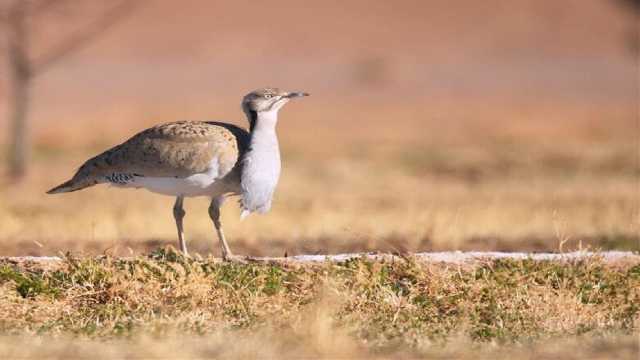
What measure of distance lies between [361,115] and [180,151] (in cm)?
2243

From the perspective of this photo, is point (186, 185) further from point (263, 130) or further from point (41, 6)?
point (41, 6)

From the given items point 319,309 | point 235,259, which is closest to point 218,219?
point 235,259

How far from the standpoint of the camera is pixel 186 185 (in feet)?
32.1

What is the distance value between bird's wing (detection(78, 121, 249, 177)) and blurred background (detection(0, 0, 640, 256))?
638 millimetres

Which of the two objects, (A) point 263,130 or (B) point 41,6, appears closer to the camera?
(A) point 263,130

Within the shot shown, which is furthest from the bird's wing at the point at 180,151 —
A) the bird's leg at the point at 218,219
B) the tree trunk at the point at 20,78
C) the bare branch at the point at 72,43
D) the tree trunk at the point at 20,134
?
the bare branch at the point at 72,43

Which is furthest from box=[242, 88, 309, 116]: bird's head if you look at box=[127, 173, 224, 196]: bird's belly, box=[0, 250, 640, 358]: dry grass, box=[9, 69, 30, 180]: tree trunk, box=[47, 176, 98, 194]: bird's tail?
box=[9, 69, 30, 180]: tree trunk

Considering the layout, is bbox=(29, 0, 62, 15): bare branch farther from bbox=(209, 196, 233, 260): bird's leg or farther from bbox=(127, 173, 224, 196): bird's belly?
bbox=(127, 173, 224, 196): bird's belly

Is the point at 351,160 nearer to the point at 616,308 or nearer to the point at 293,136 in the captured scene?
the point at 293,136

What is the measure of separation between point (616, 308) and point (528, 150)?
1317 centimetres

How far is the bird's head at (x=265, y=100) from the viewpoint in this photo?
10.0m

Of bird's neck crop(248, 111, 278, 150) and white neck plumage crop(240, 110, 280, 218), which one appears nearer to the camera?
white neck plumage crop(240, 110, 280, 218)

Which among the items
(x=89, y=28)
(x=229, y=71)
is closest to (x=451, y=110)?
(x=229, y=71)

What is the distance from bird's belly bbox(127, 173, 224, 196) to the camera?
32.0ft
